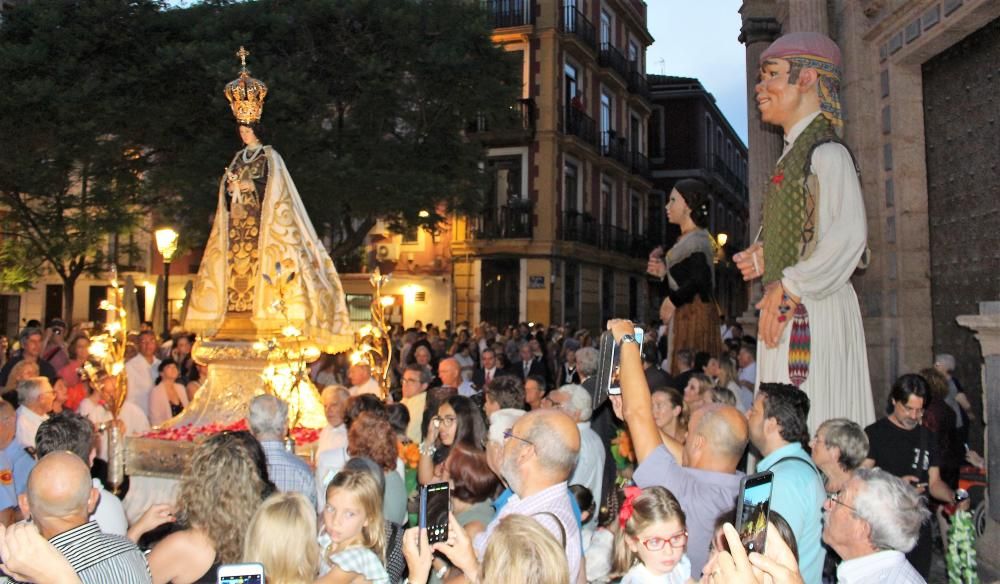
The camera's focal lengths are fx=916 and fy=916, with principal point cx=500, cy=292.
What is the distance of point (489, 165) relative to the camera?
2928cm

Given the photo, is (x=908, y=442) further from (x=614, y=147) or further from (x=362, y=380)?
(x=614, y=147)

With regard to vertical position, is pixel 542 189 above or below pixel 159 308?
above

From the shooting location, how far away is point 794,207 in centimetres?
480

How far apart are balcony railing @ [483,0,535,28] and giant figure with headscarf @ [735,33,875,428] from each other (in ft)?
82.4

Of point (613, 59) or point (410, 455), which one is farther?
point (613, 59)

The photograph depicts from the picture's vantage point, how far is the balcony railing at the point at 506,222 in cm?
→ 2939

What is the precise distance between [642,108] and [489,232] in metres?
11.9

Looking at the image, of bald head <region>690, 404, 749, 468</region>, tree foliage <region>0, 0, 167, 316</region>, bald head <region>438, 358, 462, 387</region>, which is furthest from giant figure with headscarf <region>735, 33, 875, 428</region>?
tree foliage <region>0, 0, 167, 316</region>

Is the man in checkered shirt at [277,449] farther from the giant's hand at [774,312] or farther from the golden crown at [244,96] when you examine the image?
the golden crown at [244,96]

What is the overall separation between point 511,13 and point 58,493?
28009 mm

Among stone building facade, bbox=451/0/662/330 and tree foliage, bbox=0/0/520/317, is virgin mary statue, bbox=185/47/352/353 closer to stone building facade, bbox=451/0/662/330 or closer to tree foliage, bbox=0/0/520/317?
tree foliage, bbox=0/0/520/317

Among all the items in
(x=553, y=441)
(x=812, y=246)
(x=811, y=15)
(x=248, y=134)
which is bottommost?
(x=553, y=441)

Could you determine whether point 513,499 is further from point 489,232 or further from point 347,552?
point 489,232

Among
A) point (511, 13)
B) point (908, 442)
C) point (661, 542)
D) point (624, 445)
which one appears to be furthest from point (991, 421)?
point (511, 13)
